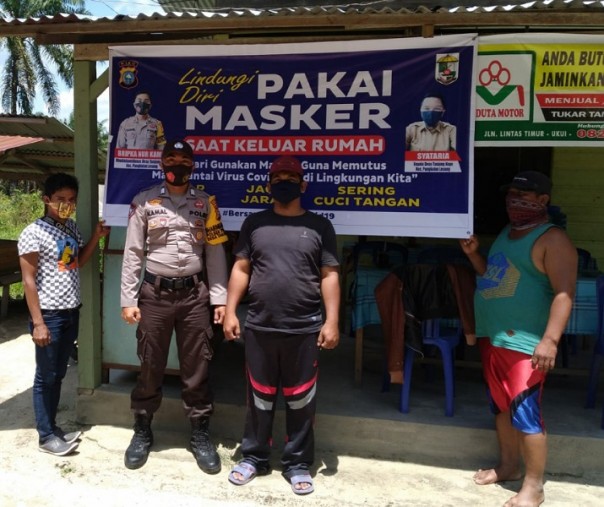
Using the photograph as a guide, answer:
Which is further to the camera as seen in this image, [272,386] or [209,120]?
[209,120]

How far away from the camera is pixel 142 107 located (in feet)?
12.5

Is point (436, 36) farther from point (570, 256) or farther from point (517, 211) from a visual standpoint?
point (570, 256)

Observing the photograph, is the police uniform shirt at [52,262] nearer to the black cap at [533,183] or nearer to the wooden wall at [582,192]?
the black cap at [533,183]

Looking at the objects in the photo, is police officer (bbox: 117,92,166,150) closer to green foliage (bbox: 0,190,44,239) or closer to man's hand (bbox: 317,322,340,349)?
man's hand (bbox: 317,322,340,349)

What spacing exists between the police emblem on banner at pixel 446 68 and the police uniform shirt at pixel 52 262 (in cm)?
259

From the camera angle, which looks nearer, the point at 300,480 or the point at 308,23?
the point at 300,480

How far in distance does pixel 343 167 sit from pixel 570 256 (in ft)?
4.77

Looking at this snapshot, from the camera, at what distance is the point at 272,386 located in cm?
328

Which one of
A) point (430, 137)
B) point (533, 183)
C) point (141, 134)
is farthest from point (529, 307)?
point (141, 134)

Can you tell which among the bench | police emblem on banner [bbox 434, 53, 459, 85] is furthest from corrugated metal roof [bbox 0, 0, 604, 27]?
the bench

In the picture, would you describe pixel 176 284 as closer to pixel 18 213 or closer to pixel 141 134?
pixel 141 134

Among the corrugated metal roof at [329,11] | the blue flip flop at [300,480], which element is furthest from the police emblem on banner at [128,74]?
the blue flip flop at [300,480]

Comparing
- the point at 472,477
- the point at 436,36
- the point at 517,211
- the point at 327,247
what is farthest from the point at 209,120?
the point at 472,477

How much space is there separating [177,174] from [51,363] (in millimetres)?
1472
